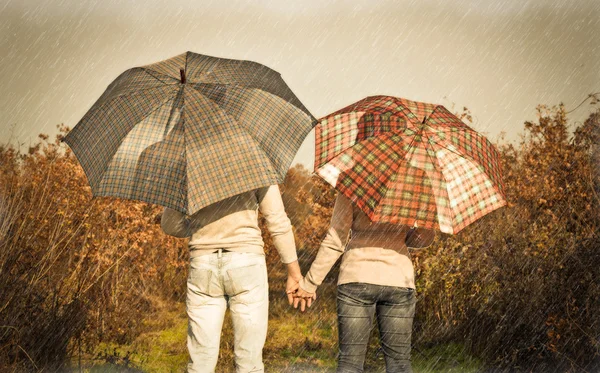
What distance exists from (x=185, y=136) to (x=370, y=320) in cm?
154

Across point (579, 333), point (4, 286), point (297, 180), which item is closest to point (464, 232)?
point (579, 333)

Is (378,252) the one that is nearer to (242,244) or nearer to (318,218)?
(242,244)

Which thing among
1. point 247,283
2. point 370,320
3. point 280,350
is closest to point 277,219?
point 247,283

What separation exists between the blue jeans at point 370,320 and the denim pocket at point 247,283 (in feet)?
1.59

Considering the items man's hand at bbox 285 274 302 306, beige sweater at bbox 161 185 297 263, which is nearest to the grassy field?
man's hand at bbox 285 274 302 306

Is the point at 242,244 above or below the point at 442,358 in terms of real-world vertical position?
above

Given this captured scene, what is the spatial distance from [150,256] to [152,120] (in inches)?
211

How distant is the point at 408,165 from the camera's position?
143 inches

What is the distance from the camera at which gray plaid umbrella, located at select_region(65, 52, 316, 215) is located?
11.1 ft

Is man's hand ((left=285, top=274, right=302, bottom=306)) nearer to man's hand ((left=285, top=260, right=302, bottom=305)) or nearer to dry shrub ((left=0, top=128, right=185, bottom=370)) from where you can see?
man's hand ((left=285, top=260, right=302, bottom=305))

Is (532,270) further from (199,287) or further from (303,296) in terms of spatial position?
(199,287)

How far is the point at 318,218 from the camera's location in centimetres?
859

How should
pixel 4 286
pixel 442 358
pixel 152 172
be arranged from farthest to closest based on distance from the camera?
pixel 442 358, pixel 4 286, pixel 152 172

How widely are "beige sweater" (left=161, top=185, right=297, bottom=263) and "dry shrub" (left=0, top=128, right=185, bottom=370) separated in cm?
167
